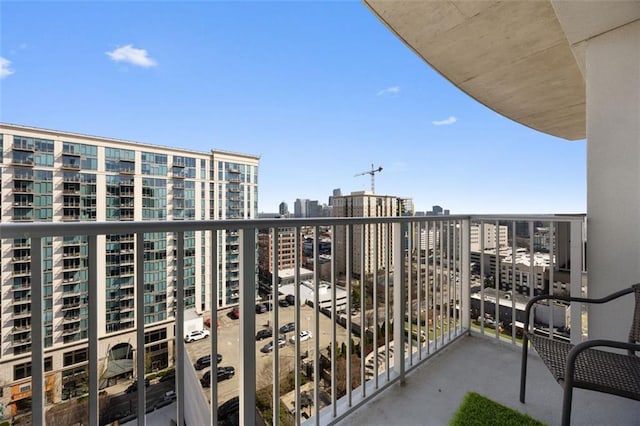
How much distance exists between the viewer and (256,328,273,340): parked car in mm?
1400

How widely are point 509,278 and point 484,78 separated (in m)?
2.77

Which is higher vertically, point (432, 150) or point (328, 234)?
point (432, 150)

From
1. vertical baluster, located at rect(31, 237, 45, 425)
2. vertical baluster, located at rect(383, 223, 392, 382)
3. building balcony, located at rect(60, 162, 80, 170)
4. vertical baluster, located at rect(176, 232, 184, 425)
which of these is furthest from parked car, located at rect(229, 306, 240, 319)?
building balcony, located at rect(60, 162, 80, 170)

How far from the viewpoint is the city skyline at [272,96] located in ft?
26.0

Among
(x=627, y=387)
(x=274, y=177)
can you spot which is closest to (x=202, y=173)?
(x=274, y=177)

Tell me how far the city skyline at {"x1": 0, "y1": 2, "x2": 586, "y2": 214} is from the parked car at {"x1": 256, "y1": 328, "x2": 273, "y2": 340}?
2610 millimetres

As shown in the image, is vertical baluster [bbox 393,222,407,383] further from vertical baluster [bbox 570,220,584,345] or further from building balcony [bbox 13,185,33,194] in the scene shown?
building balcony [bbox 13,185,33,194]

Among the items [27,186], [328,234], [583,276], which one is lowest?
[583,276]

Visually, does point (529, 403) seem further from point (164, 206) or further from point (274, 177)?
point (274, 177)

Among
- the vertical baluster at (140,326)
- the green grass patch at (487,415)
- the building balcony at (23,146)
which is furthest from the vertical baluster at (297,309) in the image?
the building balcony at (23,146)

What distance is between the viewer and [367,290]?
7.12ft

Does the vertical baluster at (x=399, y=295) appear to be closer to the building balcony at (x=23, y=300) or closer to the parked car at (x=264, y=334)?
the parked car at (x=264, y=334)

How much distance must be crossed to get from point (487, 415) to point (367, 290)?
1.03m

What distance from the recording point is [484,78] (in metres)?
3.89
